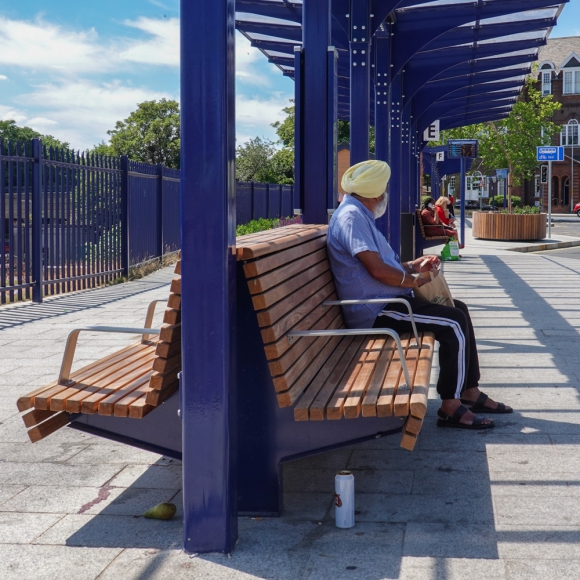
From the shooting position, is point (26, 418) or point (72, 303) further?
point (72, 303)

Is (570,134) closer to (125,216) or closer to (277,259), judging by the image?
(125,216)

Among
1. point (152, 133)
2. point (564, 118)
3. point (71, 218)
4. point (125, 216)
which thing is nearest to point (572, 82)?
point (564, 118)

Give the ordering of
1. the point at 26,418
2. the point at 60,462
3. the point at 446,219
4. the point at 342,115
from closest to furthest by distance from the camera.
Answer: the point at 26,418 < the point at 60,462 < the point at 446,219 < the point at 342,115

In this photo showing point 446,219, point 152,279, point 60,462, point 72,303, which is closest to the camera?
point 60,462

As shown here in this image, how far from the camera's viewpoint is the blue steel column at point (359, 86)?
9.25 metres

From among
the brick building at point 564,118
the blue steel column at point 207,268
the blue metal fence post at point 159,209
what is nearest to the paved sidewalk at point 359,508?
the blue steel column at point 207,268

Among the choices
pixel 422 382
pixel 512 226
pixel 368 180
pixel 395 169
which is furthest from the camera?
pixel 512 226

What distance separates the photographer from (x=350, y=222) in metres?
4.88

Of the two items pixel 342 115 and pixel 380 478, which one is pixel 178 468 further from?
pixel 342 115

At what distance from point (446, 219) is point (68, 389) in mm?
16225

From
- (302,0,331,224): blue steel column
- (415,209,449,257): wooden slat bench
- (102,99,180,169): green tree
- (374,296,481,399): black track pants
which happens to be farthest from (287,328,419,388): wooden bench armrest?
Result: (102,99,180,169): green tree

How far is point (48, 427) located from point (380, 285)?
6.58 ft

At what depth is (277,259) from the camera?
396 centimetres

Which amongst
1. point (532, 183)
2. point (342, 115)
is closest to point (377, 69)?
point (342, 115)
